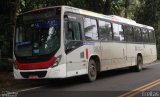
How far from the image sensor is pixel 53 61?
13883mm

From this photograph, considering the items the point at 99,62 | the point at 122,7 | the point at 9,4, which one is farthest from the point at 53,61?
the point at 122,7

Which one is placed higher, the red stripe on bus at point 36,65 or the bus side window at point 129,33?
the bus side window at point 129,33

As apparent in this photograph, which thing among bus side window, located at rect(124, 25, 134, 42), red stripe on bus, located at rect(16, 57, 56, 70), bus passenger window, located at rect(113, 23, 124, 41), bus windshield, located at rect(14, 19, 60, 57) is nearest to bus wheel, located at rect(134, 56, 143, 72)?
bus side window, located at rect(124, 25, 134, 42)

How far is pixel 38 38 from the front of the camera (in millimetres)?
14305

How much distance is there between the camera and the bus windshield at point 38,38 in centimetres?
1405

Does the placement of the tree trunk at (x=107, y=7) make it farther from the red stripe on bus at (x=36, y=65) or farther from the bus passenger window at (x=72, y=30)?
the red stripe on bus at (x=36, y=65)

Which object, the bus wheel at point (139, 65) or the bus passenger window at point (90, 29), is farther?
the bus wheel at point (139, 65)

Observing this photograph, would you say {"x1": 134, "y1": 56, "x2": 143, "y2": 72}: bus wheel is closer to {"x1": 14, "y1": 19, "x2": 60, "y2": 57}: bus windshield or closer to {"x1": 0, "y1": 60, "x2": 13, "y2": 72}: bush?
{"x1": 0, "y1": 60, "x2": 13, "y2": 72}: bush

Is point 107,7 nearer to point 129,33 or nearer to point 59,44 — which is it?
point 129,33

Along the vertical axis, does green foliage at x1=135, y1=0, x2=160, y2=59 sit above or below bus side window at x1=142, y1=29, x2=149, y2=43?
above

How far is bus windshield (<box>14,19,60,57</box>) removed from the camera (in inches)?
553

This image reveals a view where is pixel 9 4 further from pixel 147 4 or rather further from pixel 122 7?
pixel 147 4

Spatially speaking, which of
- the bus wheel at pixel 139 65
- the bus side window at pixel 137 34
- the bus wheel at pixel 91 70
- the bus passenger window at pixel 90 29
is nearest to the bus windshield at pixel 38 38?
the bus passenger window at pixel 90 29

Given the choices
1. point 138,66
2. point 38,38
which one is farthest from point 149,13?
point 38,38
